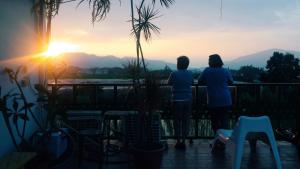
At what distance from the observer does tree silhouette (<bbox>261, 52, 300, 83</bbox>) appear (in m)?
14.3


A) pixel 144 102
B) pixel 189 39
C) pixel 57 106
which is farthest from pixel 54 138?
pixel 189 39

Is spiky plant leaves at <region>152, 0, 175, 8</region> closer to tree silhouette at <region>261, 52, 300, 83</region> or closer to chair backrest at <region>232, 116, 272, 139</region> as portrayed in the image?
chair backrest at <region>232, 116, 272, 139</region>

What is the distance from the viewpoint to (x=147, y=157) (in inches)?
180

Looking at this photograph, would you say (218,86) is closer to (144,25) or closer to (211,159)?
(211,159)

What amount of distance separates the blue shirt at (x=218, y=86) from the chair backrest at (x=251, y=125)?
107 centimetres

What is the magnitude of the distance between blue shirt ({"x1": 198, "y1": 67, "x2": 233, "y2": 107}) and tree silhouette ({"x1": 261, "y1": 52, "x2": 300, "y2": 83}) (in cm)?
885

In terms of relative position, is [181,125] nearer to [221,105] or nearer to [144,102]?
[221,105]

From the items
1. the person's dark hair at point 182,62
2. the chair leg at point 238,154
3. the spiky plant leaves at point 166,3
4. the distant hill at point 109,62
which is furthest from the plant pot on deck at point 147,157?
the spiky plant leaves at point 166,3

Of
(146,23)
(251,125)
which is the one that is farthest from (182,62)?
(251,125)

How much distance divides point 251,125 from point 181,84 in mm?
1408

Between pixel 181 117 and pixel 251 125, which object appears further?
pixel 181 117

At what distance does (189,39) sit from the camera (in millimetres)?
9297

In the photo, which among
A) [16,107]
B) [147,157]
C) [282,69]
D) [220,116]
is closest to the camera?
[16,107]

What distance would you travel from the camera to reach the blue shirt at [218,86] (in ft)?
18.4
